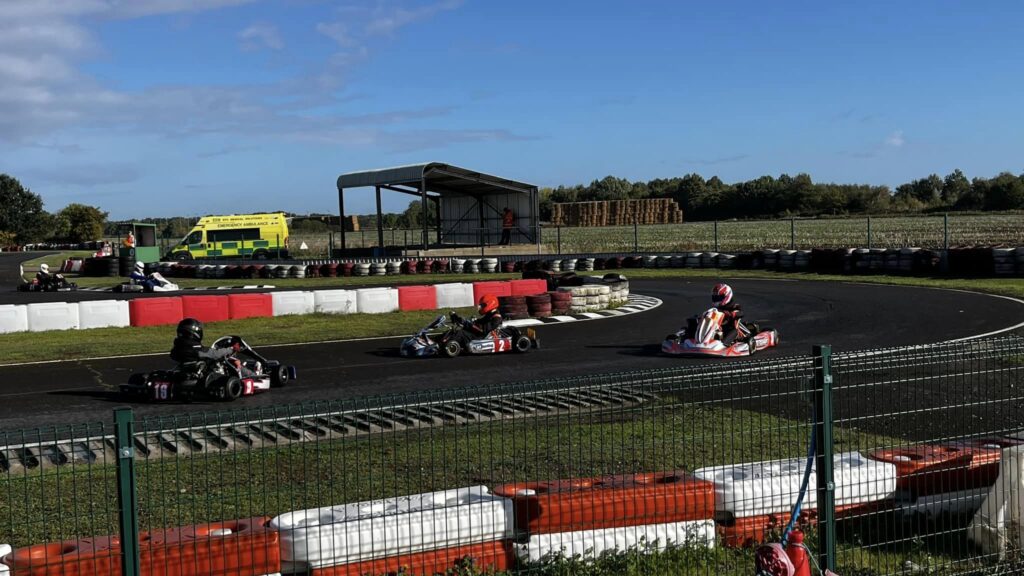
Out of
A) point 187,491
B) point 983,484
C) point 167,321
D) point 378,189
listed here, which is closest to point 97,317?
point 167,321

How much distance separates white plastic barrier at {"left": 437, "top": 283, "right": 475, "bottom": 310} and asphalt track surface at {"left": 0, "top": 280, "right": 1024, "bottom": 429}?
3860 mm

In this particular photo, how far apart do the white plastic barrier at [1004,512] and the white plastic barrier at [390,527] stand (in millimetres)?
2539

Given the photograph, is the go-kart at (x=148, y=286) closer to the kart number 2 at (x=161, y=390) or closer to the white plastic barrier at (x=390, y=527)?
the kart number 2 at (x=161, y=390)

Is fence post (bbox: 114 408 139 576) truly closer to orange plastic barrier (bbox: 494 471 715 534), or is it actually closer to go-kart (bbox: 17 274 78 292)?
orange plastic barrier (bbox: 494 471 715 534)

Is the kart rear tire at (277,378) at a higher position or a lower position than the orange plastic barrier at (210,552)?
lower

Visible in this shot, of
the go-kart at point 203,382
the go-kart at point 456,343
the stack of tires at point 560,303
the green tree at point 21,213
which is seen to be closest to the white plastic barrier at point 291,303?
the stack of tires at point 560,303

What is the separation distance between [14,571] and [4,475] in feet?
13.0

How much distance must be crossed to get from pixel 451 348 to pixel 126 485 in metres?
9.62

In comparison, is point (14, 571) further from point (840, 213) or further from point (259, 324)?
point (840, 213)

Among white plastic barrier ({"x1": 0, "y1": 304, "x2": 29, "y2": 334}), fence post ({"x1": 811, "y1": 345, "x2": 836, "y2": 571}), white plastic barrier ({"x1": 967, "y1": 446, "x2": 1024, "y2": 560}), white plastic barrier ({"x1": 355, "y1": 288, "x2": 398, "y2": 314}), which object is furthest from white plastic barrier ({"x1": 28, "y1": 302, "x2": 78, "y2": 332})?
white plastic barrier ({"x1": 967, "y1": 446, "x2": 1024, "y2": 560})

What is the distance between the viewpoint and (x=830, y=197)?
7469 cm

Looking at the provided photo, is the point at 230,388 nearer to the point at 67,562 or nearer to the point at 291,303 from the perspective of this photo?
the point at 67,562

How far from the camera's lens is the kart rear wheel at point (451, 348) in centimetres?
1317

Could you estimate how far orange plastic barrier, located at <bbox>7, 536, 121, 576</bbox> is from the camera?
4047 millimetres
